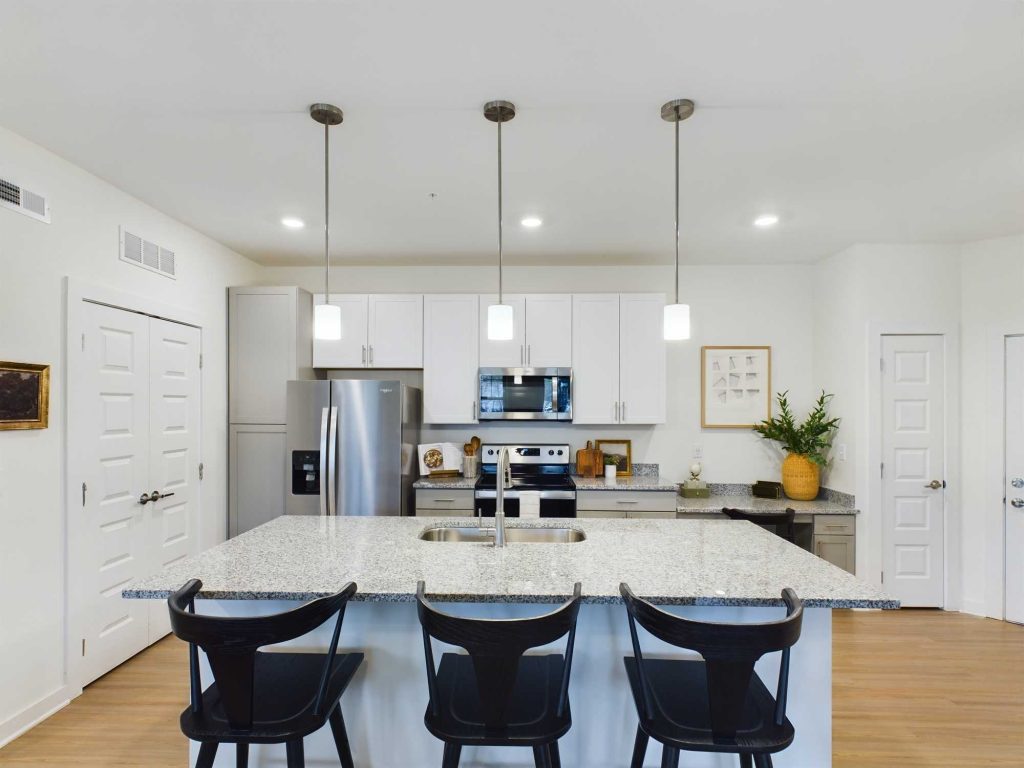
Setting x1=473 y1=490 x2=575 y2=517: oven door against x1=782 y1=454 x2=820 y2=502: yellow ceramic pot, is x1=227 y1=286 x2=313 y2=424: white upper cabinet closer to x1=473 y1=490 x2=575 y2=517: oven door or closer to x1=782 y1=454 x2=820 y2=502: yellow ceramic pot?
x1=473 y1=490 x2=575 y2=517: oven door

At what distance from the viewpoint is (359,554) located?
207 cm

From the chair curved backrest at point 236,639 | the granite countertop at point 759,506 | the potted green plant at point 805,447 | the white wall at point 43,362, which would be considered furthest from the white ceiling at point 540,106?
the granite countertop at point 759,506

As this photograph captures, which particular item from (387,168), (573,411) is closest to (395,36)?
(387,168)

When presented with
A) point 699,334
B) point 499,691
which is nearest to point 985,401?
point 699,334

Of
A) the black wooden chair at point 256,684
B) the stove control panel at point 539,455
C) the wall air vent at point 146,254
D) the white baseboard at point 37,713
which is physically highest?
the wall air vent at point 146,254

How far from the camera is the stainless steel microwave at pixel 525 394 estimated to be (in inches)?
167

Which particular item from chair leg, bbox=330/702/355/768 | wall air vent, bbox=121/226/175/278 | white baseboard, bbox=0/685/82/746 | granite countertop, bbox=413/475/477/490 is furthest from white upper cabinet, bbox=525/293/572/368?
white baseboard, bbox=0/685/82/746

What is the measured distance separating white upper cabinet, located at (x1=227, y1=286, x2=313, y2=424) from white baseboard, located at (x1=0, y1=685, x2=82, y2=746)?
187 centimetres

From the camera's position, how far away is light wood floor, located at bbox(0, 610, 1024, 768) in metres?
2.33

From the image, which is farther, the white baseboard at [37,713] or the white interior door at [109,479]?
the white interior door at [109,479]

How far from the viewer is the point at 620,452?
4.57 metres

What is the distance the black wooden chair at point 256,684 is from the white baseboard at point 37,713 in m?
1.57

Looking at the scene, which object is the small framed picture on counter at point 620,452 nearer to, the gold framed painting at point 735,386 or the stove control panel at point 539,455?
the stove control panel at point 539,455

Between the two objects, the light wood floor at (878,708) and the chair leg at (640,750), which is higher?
the chair leg at (640,750)
